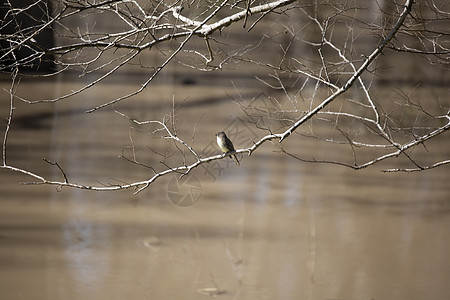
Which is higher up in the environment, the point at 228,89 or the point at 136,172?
the point at 228,89

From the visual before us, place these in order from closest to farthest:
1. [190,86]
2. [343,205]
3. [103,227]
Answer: [103,227], [343,205], [190,86]

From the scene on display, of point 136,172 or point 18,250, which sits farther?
point 136,172

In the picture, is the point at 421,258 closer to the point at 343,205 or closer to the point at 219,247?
the point at 343,205

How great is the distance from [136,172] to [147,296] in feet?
4.17

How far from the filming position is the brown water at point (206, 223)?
3832mm

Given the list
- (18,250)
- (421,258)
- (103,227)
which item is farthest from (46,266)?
(421,258)

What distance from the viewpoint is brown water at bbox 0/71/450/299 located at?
3.83m

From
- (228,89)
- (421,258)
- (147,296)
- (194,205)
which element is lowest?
(147,296)

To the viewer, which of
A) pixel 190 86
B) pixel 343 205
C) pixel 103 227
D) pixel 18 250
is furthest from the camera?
pixel 190 86

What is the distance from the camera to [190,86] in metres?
5.23

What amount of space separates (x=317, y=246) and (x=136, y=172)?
158 cm

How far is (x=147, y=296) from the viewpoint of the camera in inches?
146

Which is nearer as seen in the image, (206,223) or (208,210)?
(206,223)

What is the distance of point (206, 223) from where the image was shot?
4.33m
